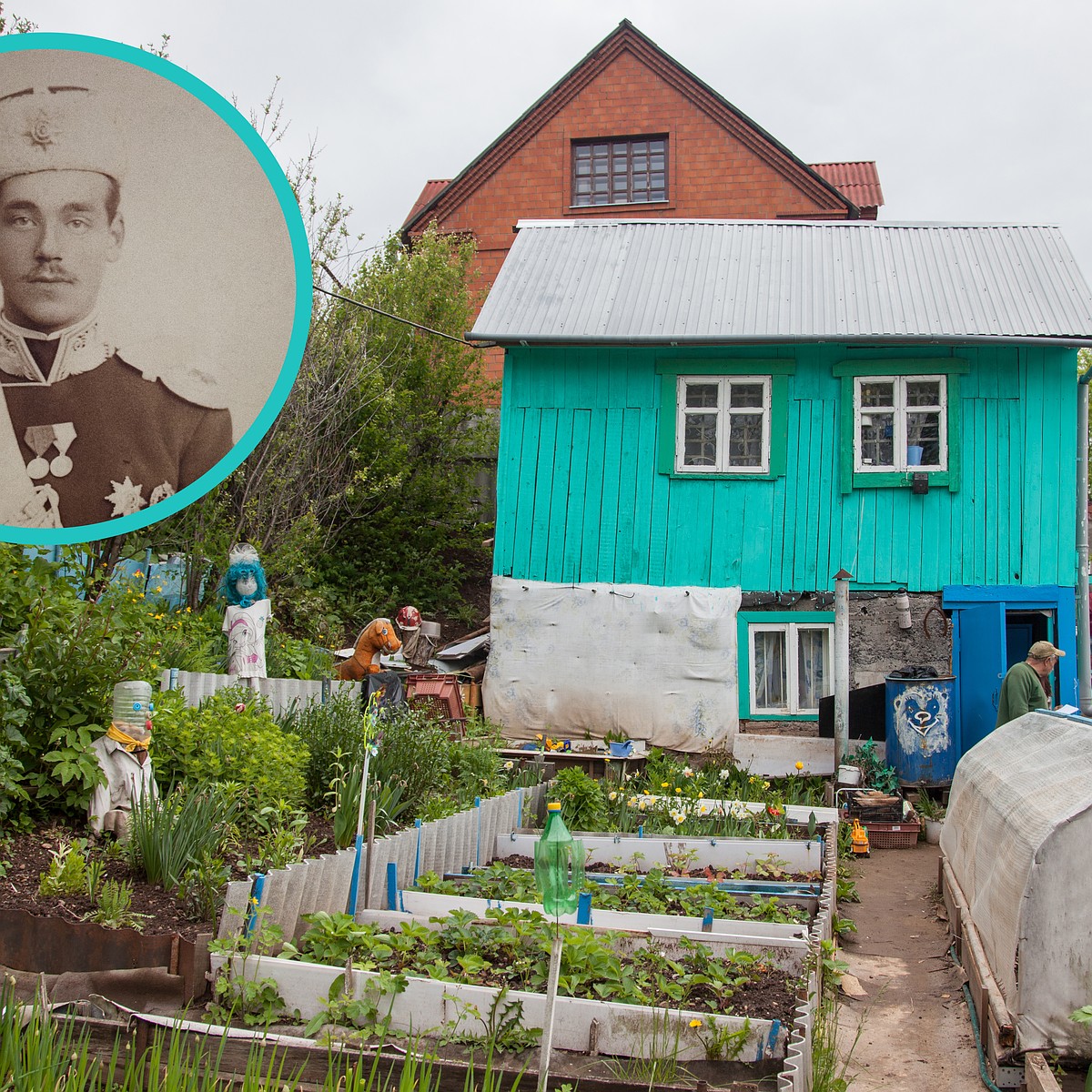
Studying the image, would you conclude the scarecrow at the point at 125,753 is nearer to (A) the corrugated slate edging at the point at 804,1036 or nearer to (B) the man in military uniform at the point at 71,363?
(B) the man in military uniform at the point at 71,363

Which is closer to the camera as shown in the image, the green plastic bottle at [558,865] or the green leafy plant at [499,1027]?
the green plastic bottle at [558,865]

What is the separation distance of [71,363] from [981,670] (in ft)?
32.4

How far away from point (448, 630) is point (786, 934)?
1156cm

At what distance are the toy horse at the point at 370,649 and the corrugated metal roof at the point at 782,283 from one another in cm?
392

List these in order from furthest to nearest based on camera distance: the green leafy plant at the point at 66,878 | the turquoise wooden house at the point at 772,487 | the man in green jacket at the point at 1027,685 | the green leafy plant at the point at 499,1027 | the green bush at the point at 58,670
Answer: the turquoise wooden house at the point at 772,487
the man in green jacket at the point at 1027,685
the green bush at the point at 58,670
the green leafy plant at the point at 66,878
the green leafy plant at the point at 499,1027

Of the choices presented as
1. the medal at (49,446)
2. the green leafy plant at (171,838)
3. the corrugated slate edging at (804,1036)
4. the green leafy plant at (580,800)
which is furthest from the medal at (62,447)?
the green leafy plant at (580,800)

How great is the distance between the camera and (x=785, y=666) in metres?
12.5

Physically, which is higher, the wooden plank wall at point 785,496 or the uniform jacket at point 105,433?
the wooden plank wall at point 785,496

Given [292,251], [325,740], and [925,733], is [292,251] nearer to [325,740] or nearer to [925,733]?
[325,740]

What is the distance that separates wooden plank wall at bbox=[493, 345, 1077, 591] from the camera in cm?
1220

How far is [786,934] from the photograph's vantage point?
5.52 m

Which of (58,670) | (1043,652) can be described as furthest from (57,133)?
(1043,652)

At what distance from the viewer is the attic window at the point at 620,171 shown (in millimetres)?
21766

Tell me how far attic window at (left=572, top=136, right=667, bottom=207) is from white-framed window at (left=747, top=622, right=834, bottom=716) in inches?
468
